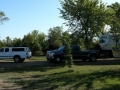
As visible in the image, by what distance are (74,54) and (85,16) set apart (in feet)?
27.8

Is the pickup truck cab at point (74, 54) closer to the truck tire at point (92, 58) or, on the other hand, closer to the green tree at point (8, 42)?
the truck tire at point (92, 58)

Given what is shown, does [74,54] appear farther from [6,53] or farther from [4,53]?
[4,53]

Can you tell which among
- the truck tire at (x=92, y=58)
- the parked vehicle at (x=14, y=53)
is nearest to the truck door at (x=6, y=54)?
the parked vehicle at (x=14, y=53)

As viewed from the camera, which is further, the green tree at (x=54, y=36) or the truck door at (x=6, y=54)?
the green tree at (x=54, y=36)

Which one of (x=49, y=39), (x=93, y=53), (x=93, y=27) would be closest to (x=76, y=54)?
(x=93, y=53)

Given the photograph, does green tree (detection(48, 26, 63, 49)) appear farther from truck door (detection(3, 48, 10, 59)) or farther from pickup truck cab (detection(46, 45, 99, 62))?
pickup truck cab (detection(46, 45, 99, 62))

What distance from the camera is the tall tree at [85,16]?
121 feet

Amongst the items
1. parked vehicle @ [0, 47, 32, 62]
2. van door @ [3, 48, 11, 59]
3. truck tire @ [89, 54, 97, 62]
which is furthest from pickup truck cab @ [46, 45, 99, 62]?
van door @ [3, 48, 11, 59]

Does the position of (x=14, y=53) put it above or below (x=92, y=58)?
above

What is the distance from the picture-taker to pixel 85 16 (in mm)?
36625

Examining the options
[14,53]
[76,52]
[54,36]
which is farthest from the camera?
[54,36]

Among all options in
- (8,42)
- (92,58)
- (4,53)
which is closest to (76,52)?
(92,58)

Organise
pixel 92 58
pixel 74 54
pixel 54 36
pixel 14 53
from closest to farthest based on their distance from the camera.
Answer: pixel 74 54 → pixel 92 58 → pixel 14 53 → pixel 54 36

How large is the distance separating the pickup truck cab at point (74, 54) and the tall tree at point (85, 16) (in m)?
6.71
